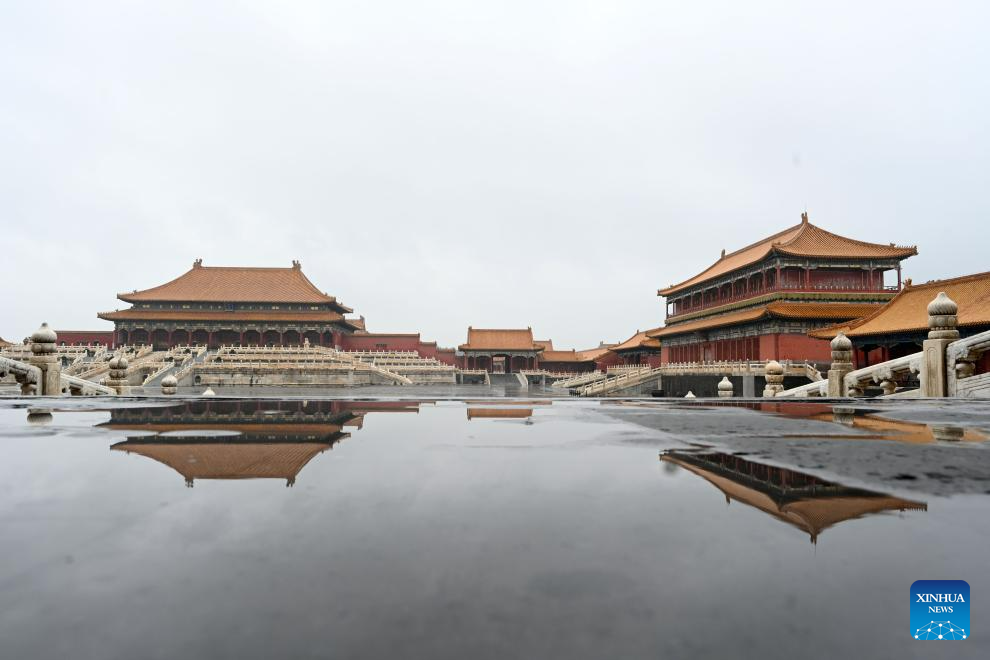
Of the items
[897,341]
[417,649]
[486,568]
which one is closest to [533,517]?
[486,568]

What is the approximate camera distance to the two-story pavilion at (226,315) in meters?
44.1

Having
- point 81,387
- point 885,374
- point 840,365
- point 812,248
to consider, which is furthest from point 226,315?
point 885,374

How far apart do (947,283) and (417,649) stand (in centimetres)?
2869

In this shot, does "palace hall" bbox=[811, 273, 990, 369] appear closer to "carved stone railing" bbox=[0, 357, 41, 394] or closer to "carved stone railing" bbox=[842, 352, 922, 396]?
"carved stone railing" bbox=[842, 352, 922, 396]

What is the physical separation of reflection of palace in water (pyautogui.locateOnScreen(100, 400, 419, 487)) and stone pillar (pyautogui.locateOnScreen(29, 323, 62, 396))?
7540 millimetres

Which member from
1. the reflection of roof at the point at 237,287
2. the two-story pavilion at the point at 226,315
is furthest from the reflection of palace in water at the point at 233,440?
the reflection of roof at the point at 237,287

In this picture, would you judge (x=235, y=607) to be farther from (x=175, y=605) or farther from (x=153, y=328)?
(x=153, y=328)

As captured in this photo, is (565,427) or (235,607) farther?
(565,427)

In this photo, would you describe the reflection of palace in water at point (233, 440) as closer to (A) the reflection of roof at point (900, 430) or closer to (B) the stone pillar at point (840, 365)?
(A) the reflection of roof at point (900, 430)

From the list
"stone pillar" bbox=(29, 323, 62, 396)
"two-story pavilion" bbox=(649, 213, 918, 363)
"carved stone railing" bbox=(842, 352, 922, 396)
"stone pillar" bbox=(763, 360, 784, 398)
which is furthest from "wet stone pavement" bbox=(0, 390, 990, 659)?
"two-story pavilion" bbox=(649, 213, 918, 363)

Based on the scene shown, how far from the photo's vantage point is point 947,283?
22.3m

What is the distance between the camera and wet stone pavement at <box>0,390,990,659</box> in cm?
124

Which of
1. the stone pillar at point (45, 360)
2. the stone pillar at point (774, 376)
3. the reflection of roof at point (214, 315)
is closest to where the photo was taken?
the stone pillar at point (45, 360)

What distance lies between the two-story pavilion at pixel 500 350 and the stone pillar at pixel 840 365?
3420 cm
